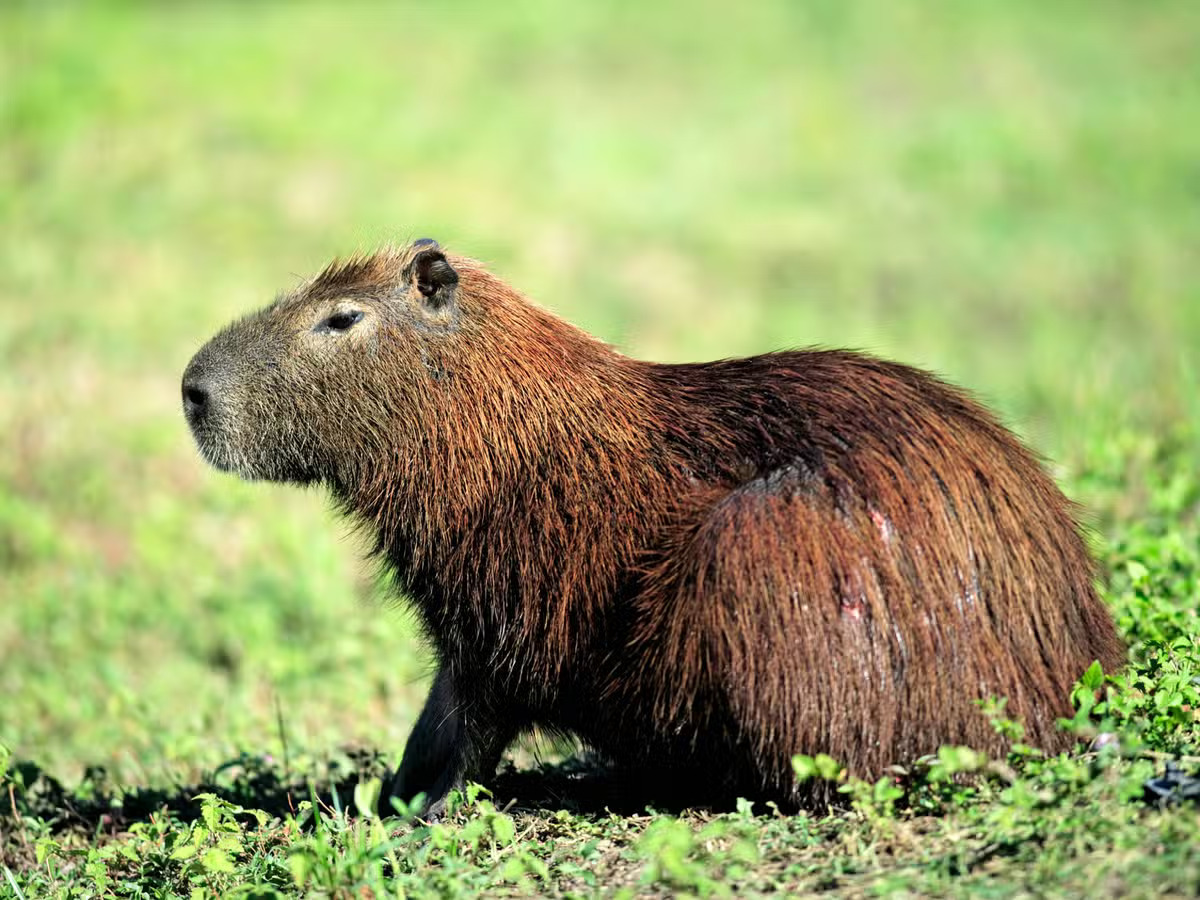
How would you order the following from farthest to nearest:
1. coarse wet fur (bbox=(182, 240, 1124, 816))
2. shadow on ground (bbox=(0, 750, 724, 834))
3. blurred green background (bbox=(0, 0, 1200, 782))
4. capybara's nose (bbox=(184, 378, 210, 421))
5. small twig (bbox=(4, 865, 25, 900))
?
blurred green background (bbox=(0, 0, 1200, 782)) < shadow on ground (bbox=(0, 750, 724, 834)) < capybara's nose (bbox=(184, 378, 210, 421)) < small twig (bbox=(4, 865, 25, 900)) < coarse wet fur (bbox=(182, 240, 1124, 816))

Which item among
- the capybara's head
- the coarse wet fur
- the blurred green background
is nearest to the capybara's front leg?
the coarse wet fur

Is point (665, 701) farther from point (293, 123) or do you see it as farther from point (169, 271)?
point (293, 123)

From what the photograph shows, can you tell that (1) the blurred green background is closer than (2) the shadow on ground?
No

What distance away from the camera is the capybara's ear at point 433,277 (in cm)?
383

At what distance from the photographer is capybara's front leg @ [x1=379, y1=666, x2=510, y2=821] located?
3.77 meters

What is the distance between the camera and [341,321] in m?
3.91

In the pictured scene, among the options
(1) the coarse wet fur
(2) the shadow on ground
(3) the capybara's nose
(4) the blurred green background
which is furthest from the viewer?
(4) the blurred green background

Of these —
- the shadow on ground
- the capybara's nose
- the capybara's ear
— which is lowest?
the shadow on ground

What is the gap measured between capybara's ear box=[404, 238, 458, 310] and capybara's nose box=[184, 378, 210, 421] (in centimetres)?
62

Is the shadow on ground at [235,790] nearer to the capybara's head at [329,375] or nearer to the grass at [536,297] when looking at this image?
the grass at [536,297]

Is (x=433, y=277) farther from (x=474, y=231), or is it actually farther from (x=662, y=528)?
(x=474, y=231)

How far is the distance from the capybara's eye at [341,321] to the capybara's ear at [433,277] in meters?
0.17

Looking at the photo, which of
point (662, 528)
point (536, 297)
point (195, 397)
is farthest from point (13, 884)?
point (536, 297)

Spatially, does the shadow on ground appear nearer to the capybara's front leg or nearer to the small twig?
the capybara's front leg
